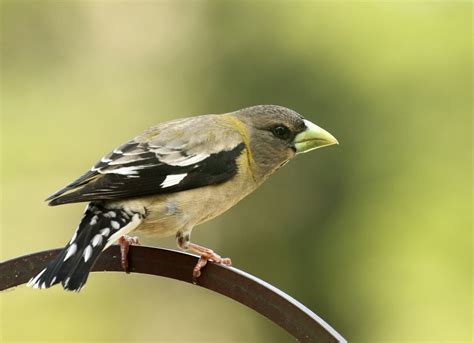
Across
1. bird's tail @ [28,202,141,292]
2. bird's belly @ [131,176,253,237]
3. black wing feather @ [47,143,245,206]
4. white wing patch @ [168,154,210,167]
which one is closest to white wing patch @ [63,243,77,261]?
bird's tail @ [28,202,141,292]

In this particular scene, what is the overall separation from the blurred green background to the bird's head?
4.33 metres

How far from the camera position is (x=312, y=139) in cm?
436

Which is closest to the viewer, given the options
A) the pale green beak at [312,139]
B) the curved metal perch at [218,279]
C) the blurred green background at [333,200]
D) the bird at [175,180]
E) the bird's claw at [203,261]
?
the curved metal perch at [218,279]

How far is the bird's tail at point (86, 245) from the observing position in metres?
3.32

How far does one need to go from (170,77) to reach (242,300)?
27.2ft

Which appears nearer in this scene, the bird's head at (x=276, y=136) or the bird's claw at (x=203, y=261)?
the bird's claw at (x=203, y=261)

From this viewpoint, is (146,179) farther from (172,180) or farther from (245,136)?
(245,136)

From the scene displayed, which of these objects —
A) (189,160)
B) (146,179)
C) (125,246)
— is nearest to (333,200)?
(189,160)

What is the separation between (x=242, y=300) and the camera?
296 centimetres

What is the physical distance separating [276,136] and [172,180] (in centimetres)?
80

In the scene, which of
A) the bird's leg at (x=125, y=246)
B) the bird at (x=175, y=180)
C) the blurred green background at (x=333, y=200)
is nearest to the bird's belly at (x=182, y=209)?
the bird at (x=175, y=180)

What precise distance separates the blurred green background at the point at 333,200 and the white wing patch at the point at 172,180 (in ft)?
15.5

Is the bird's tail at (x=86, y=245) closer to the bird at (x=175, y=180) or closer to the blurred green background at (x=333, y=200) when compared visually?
the bird at (x=175, y=180)

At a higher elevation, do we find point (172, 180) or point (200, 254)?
point (172, 180)
